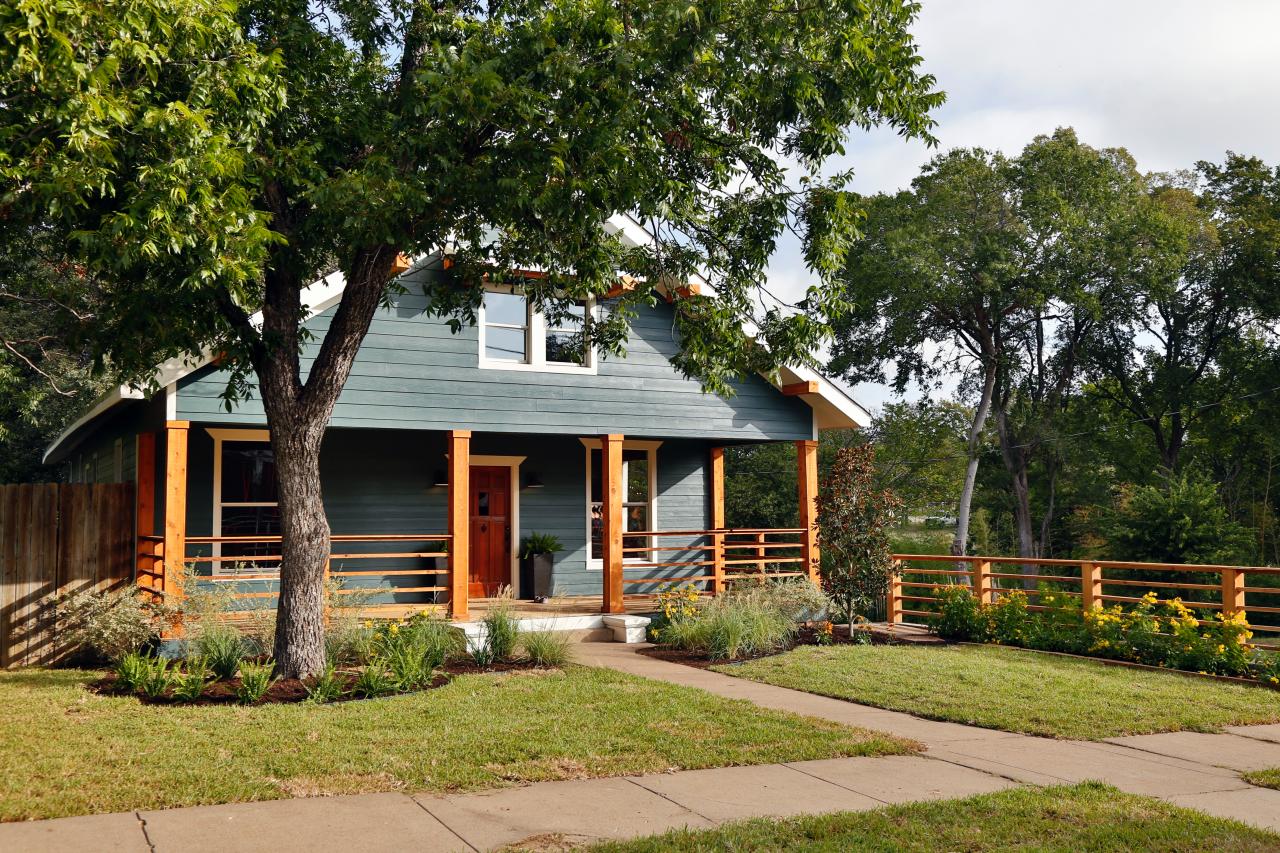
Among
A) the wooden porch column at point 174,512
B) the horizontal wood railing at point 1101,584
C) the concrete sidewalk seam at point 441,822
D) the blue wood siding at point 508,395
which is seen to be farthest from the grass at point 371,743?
the horizontal wood railing at point 1101,584

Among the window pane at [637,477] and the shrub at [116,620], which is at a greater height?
the window pane at [637,477]

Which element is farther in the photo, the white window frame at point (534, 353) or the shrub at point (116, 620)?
the white window frame at point (534, 353)

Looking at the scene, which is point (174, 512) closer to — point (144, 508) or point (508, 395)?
point (144, 508)

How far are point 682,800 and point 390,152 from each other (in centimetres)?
630

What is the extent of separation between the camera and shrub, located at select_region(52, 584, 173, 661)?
12.2 metres

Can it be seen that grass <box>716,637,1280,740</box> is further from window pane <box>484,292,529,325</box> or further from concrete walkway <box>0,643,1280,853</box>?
window pane <box>484,292,529,325</box>

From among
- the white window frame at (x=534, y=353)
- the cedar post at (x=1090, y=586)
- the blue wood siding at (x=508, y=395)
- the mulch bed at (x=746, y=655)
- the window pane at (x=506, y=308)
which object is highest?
the window pane at (x=506, y=308)

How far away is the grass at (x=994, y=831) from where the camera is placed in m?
5.63

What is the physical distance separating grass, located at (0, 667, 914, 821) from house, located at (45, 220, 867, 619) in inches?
154

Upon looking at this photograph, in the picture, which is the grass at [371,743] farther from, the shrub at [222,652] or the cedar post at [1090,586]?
the cedar post at [1090,586]

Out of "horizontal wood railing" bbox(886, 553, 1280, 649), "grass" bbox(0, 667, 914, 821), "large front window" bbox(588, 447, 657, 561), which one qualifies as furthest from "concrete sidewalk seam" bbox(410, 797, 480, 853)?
"large front window" bbox(588, 447, 657, 561)

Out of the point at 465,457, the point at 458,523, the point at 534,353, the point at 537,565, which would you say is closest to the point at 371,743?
the point at 458,523

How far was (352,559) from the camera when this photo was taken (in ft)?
54.4

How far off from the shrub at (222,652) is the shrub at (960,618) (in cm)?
966
